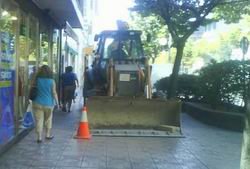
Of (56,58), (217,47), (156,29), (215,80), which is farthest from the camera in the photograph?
(217,47)

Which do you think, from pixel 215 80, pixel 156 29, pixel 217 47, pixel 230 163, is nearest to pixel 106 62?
pixel 215 80

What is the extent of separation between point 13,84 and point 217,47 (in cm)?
7672

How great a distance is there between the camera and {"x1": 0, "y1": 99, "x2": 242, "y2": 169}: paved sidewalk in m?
8.62

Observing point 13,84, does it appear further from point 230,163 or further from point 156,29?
point 156,29

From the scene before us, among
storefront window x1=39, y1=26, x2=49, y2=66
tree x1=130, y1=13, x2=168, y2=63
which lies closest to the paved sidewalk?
storefront window x1=39, y1=26, x2=49, y2=66

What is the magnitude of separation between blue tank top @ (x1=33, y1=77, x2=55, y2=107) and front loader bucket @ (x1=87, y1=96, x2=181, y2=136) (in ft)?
6.93

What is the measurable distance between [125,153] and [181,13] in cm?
1182

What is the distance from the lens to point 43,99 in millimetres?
10852

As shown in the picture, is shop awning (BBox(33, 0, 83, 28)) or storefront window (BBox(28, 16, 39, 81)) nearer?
storefront window (BBox(28, 16, 39, 81))

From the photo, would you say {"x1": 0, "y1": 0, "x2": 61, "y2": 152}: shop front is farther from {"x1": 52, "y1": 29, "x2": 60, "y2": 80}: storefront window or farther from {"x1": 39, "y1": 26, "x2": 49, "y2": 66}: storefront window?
{"x1": 52, "y1": 29, "x2": 60, "y2": 80}: storefront window

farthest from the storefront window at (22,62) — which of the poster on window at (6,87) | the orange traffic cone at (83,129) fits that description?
the orange traffic cone at (83,129)

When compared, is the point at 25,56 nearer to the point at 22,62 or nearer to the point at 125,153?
the point at 22,62

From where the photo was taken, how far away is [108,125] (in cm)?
1296

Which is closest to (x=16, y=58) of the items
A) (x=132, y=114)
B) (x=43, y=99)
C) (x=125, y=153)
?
(x=43, y=99)
